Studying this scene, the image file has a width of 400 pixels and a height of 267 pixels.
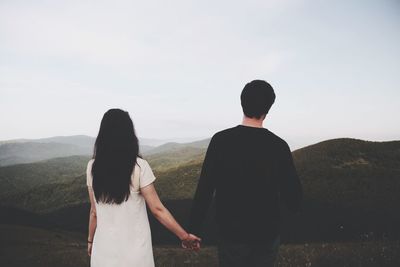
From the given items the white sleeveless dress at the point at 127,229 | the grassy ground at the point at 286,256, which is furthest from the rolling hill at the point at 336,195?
the white sleeveless dress at the point at 127,229

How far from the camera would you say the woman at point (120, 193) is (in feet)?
15.8

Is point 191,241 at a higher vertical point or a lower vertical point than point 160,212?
lower

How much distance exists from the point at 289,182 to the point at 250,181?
824 mm

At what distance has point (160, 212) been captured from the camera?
5.18 metres

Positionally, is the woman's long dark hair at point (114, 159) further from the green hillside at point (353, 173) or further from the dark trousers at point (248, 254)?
the green hillside at point (353, 173)

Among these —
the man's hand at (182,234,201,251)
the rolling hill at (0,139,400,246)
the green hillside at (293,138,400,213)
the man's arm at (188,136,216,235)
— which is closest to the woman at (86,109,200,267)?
the man's arm at (188,136,216,235)

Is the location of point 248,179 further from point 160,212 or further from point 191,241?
point 191,241

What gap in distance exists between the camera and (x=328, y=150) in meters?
59.2

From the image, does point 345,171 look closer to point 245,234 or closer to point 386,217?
point 386,217

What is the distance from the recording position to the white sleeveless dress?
4.90 m

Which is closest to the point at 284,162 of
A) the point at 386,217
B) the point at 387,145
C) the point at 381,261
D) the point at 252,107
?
the point at 252,107

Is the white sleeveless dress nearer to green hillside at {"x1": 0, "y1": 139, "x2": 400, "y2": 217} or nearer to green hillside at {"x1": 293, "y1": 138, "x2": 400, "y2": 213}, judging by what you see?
green hillside at {"x1": 293, "y1": 138, "x2": 400, "y2": 213}

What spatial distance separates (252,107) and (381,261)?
9084 millimetres

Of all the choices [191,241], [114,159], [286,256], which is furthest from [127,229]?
[286,256]
